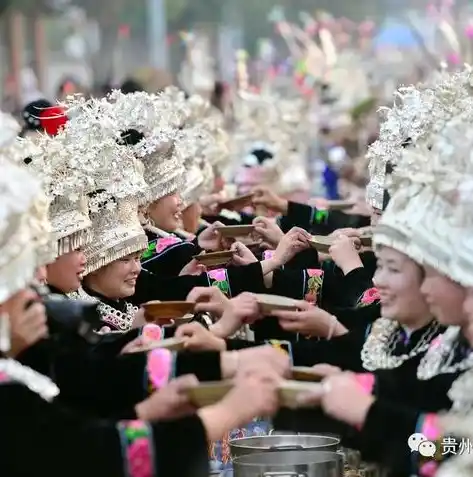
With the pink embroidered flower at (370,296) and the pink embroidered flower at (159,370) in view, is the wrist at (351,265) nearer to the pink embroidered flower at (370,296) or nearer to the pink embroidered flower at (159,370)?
the pink embroidered flower at (370,296)

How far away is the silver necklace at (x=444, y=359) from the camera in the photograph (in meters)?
4.44

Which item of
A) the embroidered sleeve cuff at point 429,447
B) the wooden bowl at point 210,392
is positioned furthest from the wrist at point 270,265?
the wooden bowl at point 210,392

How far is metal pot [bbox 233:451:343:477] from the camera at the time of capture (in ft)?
15.3

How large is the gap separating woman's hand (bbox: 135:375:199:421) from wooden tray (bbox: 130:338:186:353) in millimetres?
441

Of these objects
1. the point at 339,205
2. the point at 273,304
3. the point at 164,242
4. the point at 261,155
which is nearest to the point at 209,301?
the point at 273,304

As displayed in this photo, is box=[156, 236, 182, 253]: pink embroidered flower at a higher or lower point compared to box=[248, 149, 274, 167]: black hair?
higher

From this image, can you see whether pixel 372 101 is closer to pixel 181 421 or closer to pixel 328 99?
pixel 328 99

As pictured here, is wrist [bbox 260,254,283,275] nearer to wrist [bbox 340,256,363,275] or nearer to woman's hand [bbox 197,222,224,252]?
wrist [bbox 340,256,363,275]

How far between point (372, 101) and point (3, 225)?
46.0 ft

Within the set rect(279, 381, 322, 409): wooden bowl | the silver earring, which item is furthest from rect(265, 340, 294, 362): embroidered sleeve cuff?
the silver earring

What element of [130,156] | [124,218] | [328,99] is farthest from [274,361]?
[328,99]

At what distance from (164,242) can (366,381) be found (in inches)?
114

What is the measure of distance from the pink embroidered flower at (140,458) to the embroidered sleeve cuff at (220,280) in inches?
97.1

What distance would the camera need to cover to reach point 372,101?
1783 cm
